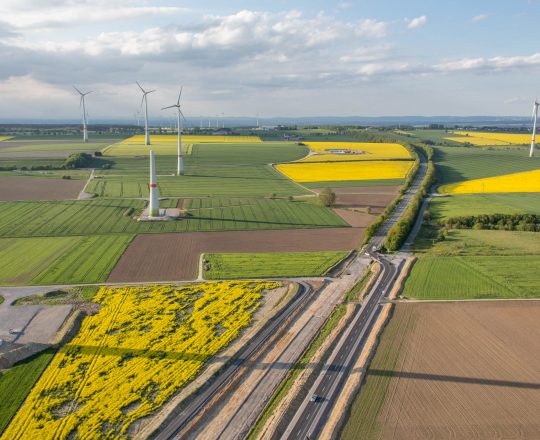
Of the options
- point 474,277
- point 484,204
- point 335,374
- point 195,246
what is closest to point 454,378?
point 335,374

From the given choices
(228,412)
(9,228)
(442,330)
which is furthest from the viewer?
(9,228)

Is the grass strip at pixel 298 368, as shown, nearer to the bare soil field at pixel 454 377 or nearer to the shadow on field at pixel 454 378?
the bare soil field at pixel 454 377

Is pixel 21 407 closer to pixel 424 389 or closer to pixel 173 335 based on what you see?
pixel 173 335

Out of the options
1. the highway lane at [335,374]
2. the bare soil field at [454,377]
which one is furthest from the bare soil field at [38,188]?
the bare soil field at [454,377]

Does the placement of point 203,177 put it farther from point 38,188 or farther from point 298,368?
point 298,368

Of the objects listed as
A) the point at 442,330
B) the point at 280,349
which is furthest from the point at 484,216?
the point at 280,349

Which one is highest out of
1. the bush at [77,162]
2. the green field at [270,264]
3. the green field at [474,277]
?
the bush at [77,162]

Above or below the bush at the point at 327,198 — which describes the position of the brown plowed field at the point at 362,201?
below
